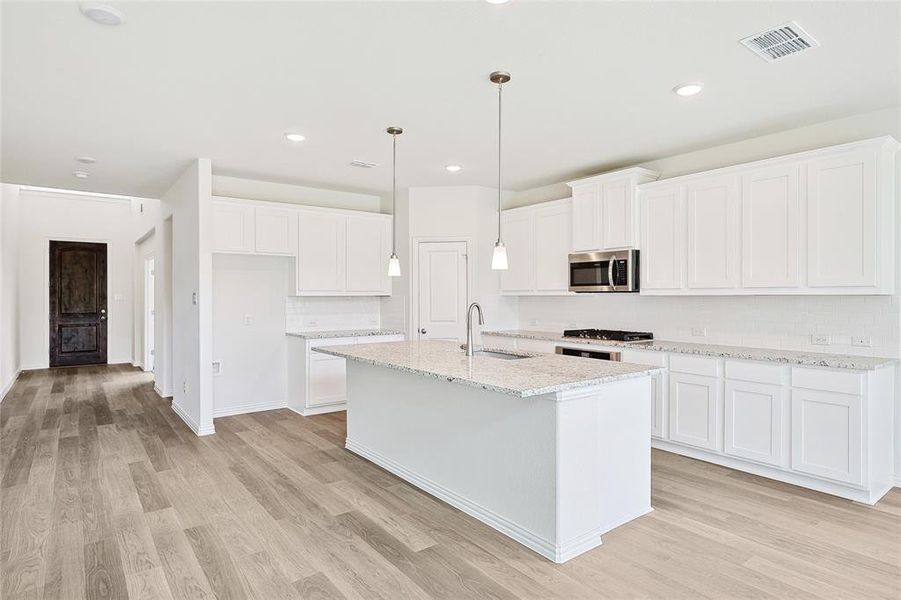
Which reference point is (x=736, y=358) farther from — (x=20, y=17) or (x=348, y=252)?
(x=20, y=17)

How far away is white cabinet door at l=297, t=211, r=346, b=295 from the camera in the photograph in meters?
5.77

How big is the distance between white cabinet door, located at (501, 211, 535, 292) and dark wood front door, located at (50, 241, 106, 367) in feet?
25.9

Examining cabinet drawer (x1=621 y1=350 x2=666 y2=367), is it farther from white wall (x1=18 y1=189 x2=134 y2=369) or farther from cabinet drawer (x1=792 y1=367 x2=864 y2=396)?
white wall (x1=18 y1=189 x2=134 y2=369)

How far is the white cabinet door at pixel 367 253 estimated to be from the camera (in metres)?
6.12

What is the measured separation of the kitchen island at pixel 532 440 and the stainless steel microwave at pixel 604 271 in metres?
Answer: 1.65

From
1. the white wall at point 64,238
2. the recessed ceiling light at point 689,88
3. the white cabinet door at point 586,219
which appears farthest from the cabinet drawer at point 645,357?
the white wall at point 64,238

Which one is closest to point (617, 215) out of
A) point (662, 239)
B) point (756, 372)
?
point (662, 239)

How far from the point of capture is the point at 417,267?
6.06 meters

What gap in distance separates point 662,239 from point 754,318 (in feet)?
3.21

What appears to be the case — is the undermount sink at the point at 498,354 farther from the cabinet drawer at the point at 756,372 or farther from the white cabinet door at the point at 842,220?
the white cabinet door at the point at 842,220

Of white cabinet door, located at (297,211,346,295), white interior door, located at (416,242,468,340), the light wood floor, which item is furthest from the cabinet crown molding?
white cabinet door, located at (297,211,346,295)

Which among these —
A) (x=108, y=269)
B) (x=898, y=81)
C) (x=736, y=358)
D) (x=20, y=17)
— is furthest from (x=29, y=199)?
(x=898, y=81)

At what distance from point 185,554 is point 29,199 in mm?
8868

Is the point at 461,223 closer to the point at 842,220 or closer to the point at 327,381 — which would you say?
the point at 327,381
